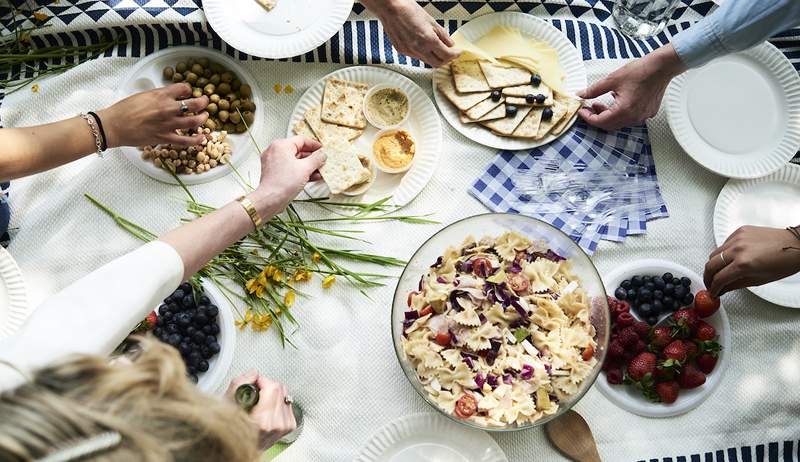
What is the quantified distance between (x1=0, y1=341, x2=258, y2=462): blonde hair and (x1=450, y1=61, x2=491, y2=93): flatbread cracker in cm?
113

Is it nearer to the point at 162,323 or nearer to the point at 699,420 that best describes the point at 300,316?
the point at 162,323

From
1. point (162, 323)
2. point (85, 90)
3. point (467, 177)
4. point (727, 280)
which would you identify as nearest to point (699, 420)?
point (727, 280)

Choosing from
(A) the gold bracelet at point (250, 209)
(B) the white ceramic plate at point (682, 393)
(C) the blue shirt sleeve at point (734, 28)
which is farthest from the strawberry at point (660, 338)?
(A) the gold bracelet at point (250, 209)

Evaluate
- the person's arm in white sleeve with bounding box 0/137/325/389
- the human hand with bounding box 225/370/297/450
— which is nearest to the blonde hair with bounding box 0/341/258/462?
the person's arm in white sleeve with bounding box 0/137/325/389

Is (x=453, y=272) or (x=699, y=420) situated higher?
(x=453, y=272)

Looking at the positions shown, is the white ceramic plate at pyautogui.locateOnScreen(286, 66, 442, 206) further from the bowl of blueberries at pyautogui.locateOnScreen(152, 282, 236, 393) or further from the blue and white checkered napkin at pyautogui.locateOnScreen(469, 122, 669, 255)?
the bowl of blueberries at pyautogui.locateOnScreen(152, 282, 236, 393)

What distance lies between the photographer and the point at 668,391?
1.62m

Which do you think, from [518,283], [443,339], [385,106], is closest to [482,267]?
[518,283]

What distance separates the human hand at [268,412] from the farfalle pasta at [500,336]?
13.1 inches

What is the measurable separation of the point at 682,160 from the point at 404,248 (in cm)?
82

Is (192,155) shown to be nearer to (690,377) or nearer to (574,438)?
(574,438)

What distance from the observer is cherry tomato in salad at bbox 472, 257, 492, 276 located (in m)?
1.58

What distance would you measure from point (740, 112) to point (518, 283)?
85cm

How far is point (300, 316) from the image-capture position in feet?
5.63
